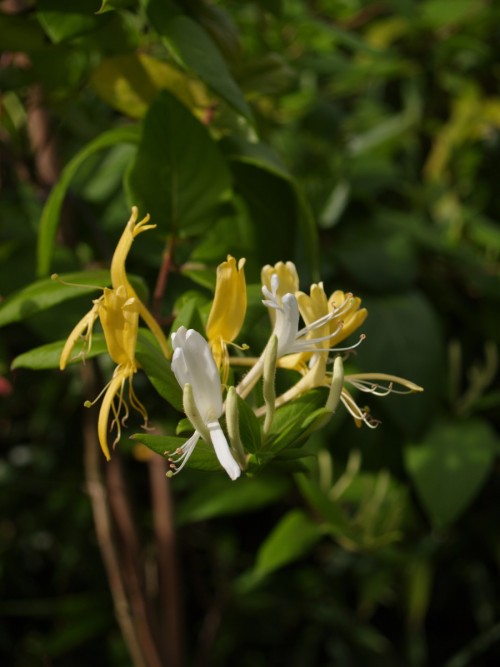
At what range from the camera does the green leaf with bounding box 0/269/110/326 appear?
1.30 feet

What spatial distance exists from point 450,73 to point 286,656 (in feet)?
2.26

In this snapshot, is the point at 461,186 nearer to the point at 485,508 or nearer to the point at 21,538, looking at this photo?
the point at 485,508

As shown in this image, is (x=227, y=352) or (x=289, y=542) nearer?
(x=227, y=352)

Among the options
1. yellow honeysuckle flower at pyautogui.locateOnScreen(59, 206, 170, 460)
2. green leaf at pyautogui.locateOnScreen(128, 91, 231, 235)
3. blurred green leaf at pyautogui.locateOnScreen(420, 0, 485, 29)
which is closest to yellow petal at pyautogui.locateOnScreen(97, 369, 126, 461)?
yellow honeysuckle flower at pyautogui.locateOnScreen(59, 206, 170, 460)

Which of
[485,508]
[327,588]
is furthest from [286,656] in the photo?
[485,508]

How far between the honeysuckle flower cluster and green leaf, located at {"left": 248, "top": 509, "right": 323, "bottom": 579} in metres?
0.34

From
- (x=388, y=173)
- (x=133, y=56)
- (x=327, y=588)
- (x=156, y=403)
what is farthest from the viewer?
(x=327, y=588)

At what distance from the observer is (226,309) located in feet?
1.09

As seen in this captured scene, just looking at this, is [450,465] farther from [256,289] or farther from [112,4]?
[112,4]

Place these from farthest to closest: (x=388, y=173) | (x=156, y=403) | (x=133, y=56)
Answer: (x=388, y=173), (x=156, y=403), (x=133, y=56)

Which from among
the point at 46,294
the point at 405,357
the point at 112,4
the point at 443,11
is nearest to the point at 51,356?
the point at 46,294

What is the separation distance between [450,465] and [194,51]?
372 mm

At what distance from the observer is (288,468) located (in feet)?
1.20

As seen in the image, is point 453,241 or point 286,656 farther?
point 286,656
